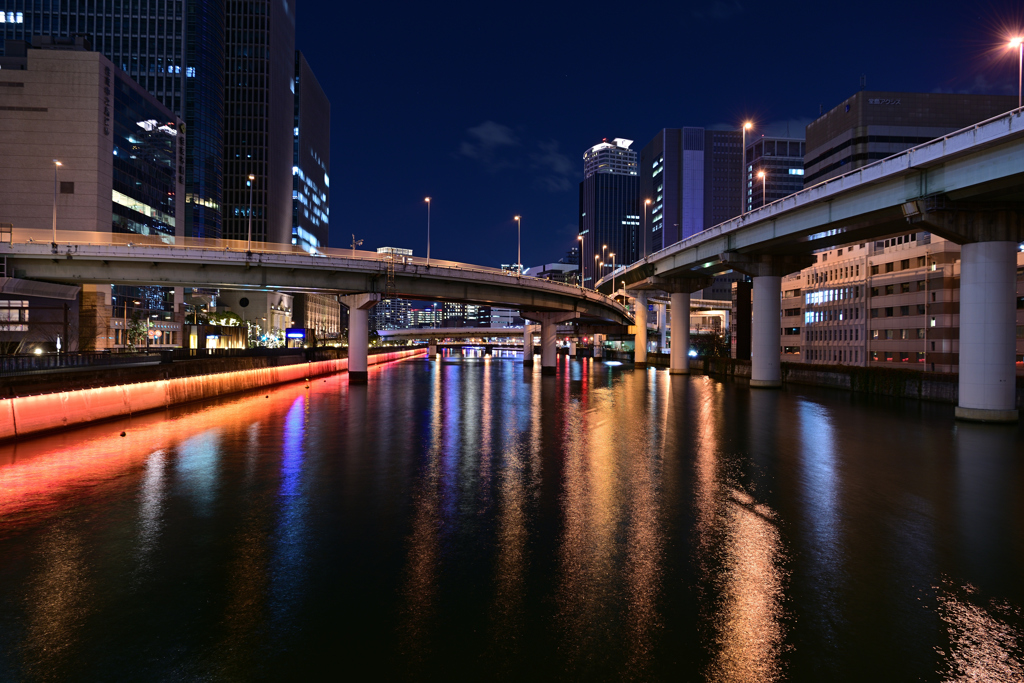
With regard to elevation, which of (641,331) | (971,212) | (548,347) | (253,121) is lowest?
(548,347)

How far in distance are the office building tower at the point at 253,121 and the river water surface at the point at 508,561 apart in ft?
419

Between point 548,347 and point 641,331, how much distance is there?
23.7 metres

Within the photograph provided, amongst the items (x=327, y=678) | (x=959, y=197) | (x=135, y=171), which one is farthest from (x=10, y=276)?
(x=135, y=171)

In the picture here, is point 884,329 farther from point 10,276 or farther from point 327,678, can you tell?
point 10,276

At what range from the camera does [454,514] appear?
10992mm

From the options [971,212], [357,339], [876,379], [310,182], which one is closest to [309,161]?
[310,182]

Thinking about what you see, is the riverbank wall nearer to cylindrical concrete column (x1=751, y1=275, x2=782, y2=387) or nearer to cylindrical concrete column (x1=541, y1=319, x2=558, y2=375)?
cylindrical concrete column (x1=751, y1=275, x2=782, y2=387)

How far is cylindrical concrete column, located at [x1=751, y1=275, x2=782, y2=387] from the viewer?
44.7 meters

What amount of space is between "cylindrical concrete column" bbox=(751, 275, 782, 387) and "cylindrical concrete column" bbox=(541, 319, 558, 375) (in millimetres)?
25669

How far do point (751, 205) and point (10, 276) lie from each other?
206 m

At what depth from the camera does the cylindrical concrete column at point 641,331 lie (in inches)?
3342

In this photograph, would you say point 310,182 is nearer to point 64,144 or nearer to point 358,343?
point 64,144

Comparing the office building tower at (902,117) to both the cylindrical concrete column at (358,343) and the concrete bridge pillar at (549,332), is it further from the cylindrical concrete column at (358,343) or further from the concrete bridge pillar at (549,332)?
the cylindrical concrete column at (358,343)

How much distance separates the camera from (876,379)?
40281 mm
